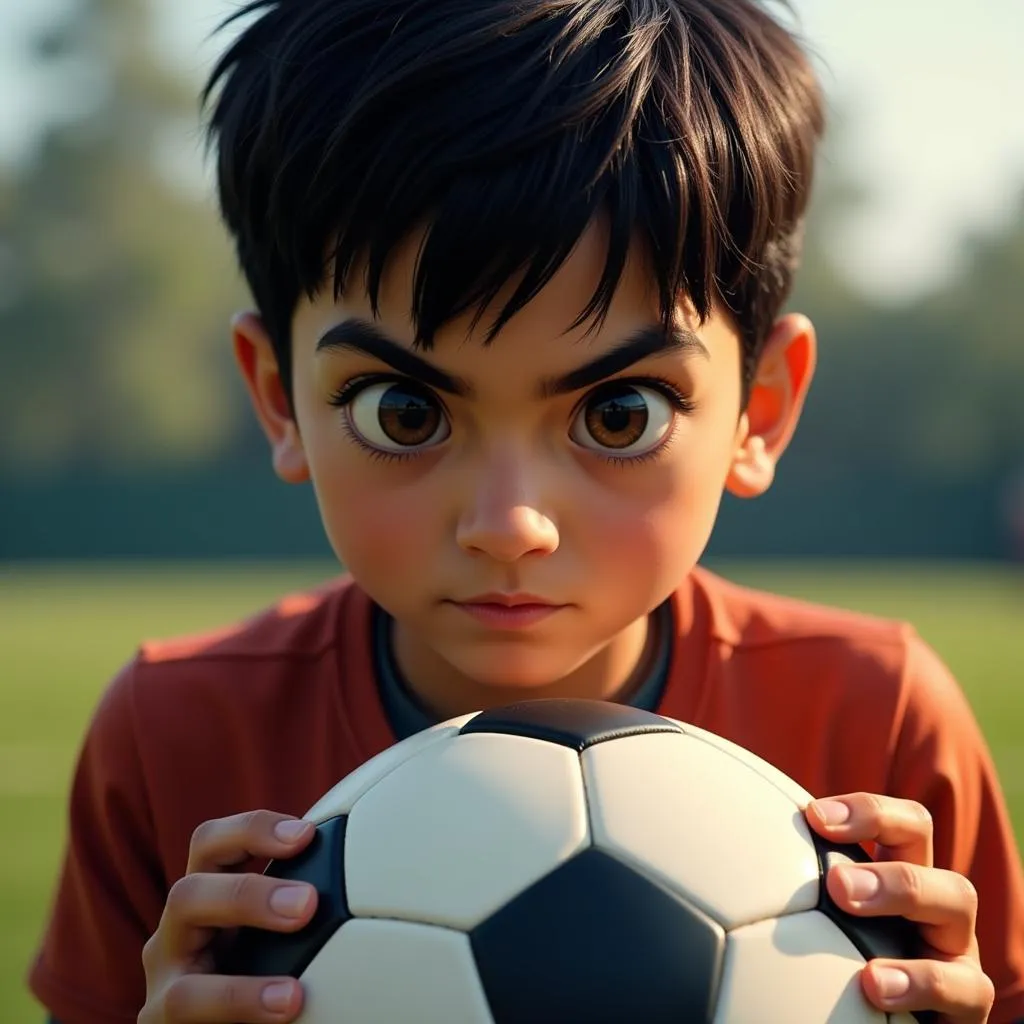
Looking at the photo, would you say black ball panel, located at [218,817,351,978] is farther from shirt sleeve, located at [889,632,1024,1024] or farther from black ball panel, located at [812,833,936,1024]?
shirt sleeve, located at [889,632,1024,1024]

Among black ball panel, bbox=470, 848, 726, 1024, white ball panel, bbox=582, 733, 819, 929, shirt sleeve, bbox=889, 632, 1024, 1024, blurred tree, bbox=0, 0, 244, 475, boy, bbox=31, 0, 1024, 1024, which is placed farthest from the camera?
blurred tree, bbox=0, 0, 244, 475


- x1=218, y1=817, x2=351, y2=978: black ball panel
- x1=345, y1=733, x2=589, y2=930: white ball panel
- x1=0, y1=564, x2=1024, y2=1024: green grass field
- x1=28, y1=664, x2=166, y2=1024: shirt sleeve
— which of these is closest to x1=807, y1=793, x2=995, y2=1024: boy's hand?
x1=345, y1=733, x2=589, y2=930: white ball panel

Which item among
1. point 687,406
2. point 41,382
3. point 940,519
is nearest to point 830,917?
point 687,406

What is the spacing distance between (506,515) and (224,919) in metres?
0.54

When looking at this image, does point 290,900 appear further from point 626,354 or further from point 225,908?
point 626,354

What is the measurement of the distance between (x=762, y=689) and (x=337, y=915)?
975mm

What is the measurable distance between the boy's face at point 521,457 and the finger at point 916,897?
0.49m

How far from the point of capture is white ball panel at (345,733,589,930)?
1641mm

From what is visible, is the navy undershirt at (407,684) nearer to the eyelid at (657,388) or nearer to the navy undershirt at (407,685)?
the navy undershirt at (407,685)

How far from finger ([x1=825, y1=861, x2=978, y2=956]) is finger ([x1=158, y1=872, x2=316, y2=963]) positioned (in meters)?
0.57

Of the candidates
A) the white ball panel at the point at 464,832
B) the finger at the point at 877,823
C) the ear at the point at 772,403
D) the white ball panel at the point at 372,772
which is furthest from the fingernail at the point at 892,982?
the ear at the point at 772,403

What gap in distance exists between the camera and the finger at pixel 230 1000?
5.43 ft

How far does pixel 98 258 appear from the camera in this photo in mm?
37344

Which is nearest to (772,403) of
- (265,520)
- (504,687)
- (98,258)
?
(504,687)
